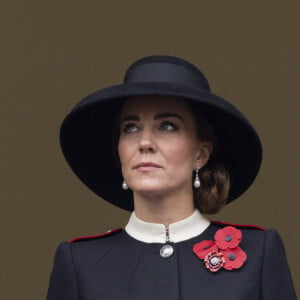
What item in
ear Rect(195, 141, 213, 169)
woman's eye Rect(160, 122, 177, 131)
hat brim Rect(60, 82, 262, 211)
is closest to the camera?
hat brim Rect(60, 82, 262, 211)

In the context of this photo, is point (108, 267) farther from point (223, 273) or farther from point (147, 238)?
point (223, 273)

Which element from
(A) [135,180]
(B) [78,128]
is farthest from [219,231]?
(B) [78,128]

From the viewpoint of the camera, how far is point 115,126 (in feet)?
14.8

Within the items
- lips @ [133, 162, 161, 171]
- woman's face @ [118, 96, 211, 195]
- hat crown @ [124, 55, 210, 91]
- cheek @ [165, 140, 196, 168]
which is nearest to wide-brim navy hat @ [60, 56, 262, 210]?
hat crown @ [124, 55, 210, 91]

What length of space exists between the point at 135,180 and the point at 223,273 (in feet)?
2.11

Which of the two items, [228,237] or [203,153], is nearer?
[228,237]

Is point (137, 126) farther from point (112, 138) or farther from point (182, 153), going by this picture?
point (112, 138)

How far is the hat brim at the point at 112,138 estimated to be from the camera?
4.00 meters

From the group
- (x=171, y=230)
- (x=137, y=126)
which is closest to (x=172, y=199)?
(x=171, y=230)

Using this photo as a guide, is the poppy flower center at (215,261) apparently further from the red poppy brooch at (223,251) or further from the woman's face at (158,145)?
the woman's face at (158,145)

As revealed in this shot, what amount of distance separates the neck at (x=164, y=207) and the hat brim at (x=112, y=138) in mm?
412

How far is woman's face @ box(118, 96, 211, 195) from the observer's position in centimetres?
406

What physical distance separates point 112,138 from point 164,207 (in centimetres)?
60

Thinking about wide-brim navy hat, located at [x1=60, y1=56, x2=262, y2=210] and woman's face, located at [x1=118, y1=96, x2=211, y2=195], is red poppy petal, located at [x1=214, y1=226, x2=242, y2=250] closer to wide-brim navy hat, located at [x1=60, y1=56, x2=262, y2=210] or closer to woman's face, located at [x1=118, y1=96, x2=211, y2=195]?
woman's face, located at [x1=118, y1=96, x2=211, y2=195]
